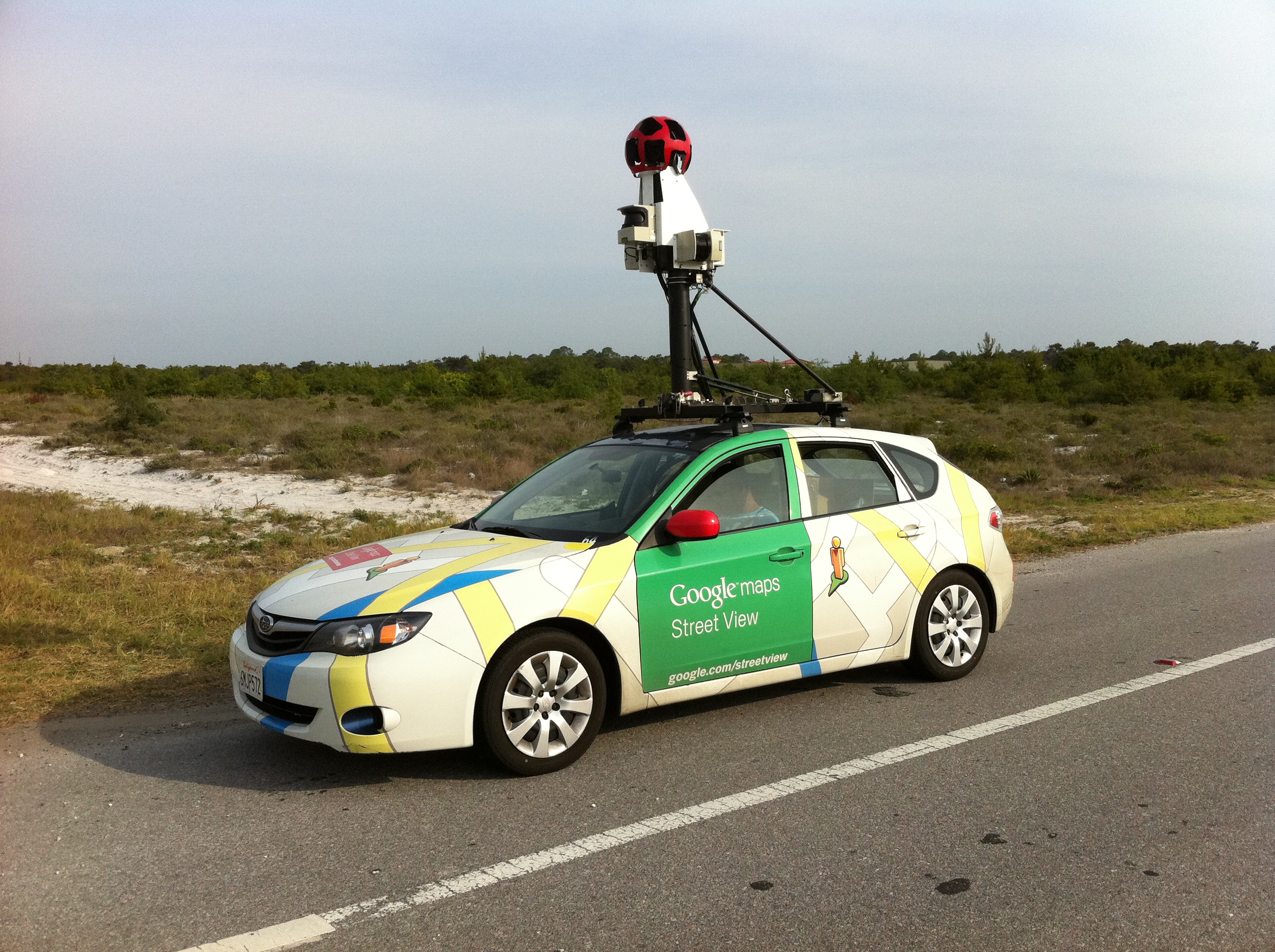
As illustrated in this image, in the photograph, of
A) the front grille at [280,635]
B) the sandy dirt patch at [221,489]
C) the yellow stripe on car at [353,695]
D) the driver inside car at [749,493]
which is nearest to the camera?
the yellow stripe on car at [353,695]

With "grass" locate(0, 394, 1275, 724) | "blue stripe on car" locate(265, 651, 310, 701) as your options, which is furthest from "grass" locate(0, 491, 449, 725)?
"blue stripe on car" locate(265, 651, 310, 701)

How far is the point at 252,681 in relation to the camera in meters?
4.96

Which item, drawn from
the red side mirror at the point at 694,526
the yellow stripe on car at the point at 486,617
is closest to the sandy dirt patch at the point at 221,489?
the red side mirror at the point at 694,526

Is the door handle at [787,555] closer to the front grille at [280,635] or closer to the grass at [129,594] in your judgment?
the front grille at [280,635]

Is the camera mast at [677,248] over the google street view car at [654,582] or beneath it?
over

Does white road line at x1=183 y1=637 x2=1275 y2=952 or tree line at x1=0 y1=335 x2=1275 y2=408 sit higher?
tree line at x1=0 y1=335 x2=1275 y2=408

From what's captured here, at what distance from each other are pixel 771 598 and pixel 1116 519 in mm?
9960

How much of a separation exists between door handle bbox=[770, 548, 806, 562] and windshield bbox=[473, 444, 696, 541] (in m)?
0.66

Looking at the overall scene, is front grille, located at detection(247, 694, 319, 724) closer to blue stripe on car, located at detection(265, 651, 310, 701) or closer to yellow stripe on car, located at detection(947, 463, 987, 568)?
blue stripe on car, located at detection(265, 651, 310, 701)

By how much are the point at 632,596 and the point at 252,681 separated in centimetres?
176

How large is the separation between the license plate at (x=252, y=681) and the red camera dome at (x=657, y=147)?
400 centimetres

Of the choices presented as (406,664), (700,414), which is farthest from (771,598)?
(406,664)

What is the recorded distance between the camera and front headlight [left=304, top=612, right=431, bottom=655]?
466 cm

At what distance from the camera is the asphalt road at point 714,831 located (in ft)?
11.5
